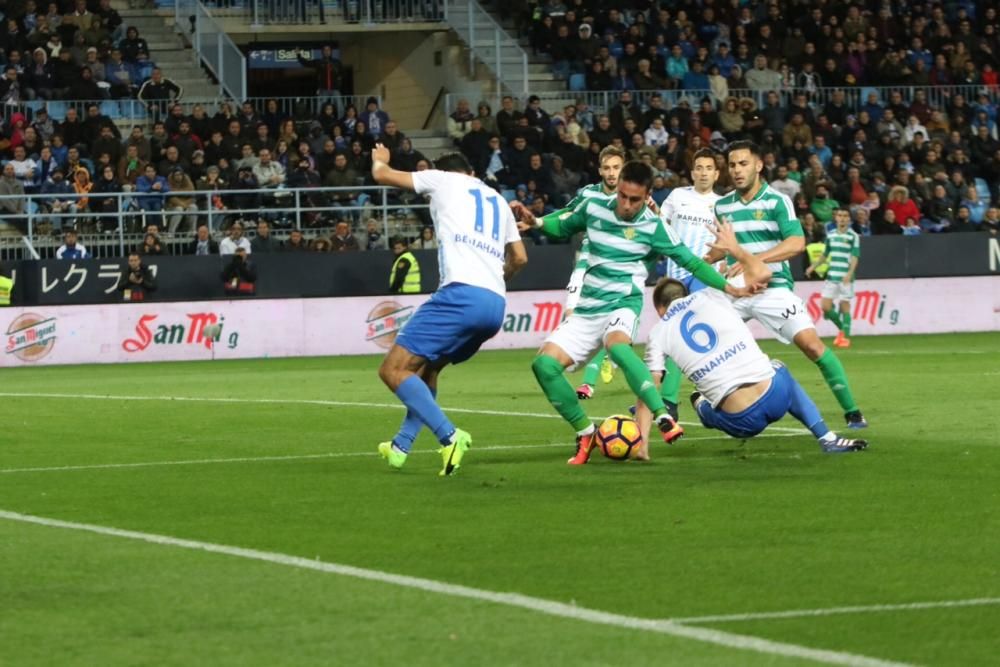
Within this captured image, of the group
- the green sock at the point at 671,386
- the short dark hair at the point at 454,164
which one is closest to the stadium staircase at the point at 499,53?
the green sock at the point at 671,386

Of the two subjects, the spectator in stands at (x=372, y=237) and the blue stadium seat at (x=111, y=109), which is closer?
the spectator in stands at (x=372, y=237)

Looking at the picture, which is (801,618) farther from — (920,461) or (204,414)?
(204,414)

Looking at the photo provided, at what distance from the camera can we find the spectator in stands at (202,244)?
98.2ft

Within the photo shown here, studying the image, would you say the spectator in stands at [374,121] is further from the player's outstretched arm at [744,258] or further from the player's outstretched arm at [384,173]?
the player's outstretched arm at [384,173]

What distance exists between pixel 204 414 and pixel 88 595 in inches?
385

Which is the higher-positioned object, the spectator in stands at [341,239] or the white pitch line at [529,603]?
the white pitch line at [529,603]

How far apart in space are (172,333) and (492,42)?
1300 cm

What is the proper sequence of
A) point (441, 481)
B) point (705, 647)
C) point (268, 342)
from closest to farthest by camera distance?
point (705, 647) < point (441, 481) < point (268, 342)

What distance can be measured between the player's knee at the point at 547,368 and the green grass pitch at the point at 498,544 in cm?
58

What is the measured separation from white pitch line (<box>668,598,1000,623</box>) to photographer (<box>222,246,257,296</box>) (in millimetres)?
23004

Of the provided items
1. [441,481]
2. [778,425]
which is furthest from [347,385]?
[441,481]

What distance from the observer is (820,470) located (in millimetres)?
11156

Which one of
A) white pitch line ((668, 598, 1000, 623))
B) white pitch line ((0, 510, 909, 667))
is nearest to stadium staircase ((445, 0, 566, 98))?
white pitch line ((0, 510, 909, 667))

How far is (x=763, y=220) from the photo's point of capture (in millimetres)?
13773
